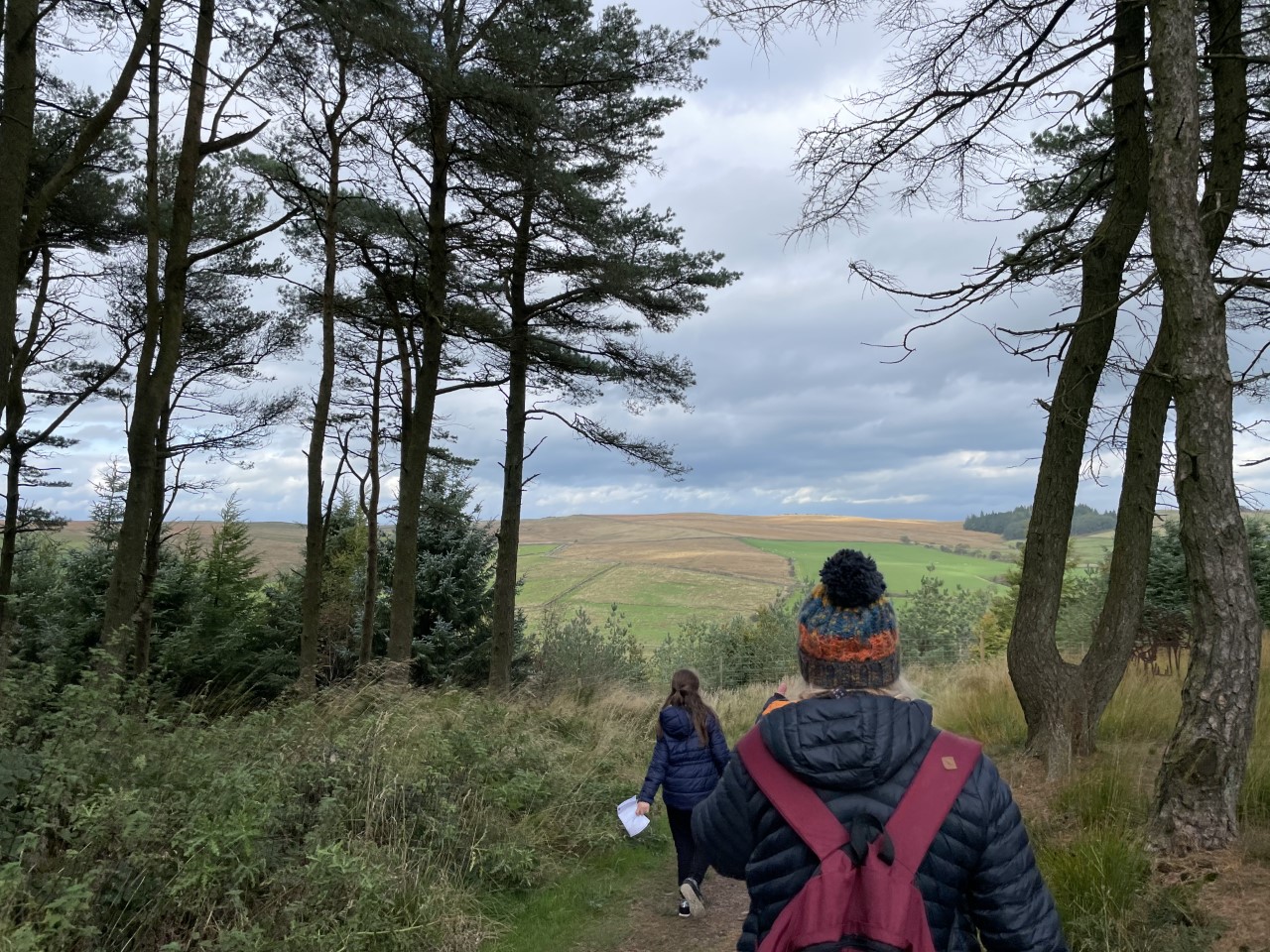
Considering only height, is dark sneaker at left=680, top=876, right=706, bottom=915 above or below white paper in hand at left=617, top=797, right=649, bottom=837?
below

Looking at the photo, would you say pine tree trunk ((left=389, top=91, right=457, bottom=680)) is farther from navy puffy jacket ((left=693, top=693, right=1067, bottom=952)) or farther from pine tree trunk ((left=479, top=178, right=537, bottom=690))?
navy puffy jacket ((left=693, top=693, right=1067, bottom=952))

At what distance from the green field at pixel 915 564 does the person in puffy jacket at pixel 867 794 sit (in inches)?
1048

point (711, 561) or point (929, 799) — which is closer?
point (929, 799)

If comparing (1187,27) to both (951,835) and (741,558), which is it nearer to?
(951,835)

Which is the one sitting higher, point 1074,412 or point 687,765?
point 1074,412

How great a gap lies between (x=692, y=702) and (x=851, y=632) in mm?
3698

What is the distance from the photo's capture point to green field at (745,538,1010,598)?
104 ft

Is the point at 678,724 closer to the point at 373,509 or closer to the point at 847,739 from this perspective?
the point at 847,739

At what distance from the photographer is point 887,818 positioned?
178cm

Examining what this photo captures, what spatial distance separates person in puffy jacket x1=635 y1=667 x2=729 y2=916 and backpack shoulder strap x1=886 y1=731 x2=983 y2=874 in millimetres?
3687

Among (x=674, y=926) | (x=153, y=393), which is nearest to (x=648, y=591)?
(x=153, y=393)

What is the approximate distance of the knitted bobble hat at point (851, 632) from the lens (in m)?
2.02

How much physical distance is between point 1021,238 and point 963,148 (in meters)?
1.88

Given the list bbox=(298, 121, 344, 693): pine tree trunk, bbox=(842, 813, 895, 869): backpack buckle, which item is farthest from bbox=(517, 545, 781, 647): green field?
bbox=(842, 813, 895, 869): backpack buckle
